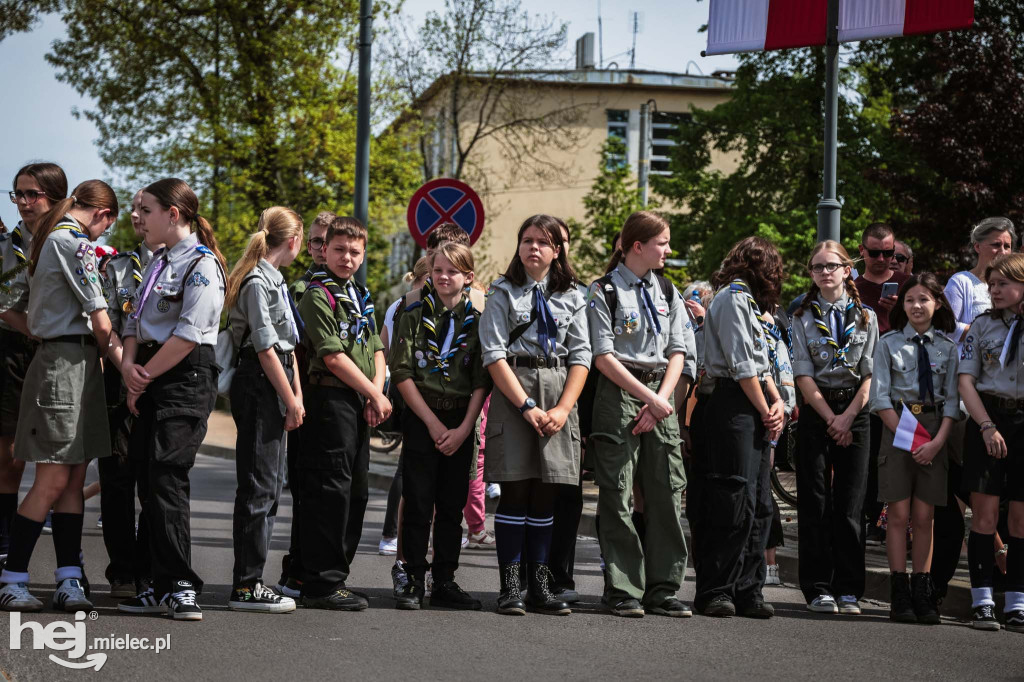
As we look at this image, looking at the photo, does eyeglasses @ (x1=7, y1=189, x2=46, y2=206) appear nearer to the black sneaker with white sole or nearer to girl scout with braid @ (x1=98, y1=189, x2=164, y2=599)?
girl scout with braid @ (x1=98, y1=189, x2=164, y2=599)

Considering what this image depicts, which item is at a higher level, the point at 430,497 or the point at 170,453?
the point at 170,453

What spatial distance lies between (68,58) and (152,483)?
25888 mm

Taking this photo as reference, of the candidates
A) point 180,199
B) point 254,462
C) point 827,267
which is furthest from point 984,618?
point 180,199

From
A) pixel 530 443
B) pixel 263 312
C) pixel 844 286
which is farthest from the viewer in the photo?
pixel 844 286

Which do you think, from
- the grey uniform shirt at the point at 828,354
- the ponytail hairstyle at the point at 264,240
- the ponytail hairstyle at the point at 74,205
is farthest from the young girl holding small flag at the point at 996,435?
the ponytail hairstyle at the point at 74,205

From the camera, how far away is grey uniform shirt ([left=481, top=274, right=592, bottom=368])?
21.2ft

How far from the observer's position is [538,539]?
652cm

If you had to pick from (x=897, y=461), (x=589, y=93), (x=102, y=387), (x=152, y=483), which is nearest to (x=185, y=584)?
(x=152, y=483)

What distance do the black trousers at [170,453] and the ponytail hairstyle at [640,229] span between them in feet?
7.88

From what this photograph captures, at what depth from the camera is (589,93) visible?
47406 mm

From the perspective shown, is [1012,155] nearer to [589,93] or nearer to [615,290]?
[615,290]

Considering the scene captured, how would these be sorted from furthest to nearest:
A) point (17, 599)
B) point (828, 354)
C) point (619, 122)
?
point (619, 122) → point (828, 354) → point (17, 599)

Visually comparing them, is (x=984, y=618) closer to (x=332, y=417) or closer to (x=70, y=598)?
(x=332, y=417)

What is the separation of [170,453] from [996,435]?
14.6 ft
